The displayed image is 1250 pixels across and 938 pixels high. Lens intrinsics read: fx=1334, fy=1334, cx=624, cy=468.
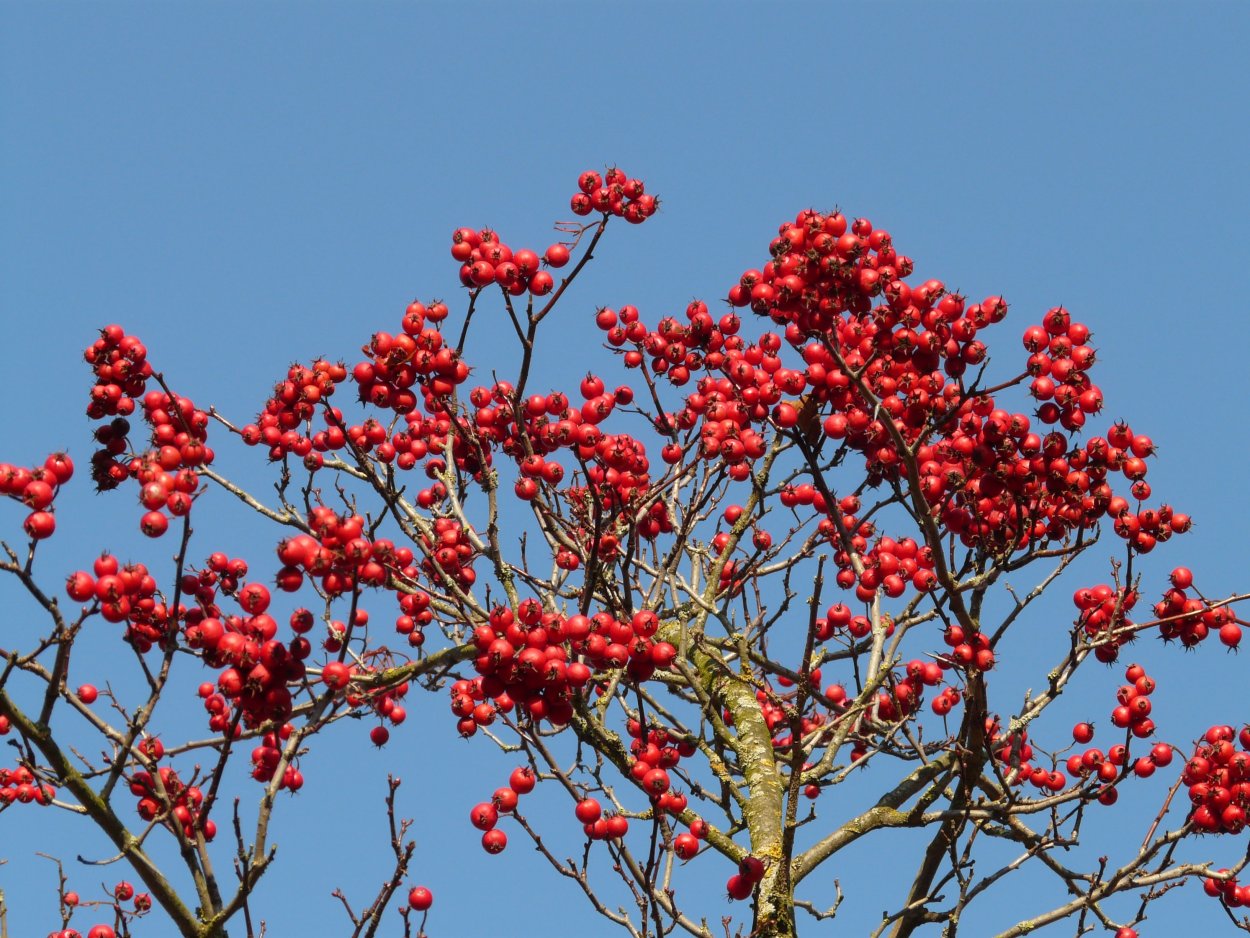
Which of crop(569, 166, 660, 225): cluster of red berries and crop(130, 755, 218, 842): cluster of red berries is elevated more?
crop(569, 166, 660, 225): cluster of red berries

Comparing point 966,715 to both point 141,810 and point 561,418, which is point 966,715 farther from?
point 141,810

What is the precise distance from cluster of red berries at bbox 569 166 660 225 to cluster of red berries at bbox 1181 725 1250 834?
475cm

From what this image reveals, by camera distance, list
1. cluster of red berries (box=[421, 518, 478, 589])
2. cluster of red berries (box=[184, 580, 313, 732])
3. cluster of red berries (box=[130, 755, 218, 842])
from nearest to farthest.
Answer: cluster of red berries (box=[184, 580, 313, 732])
cluster of red berries (box=[130, 755, 218, 842])
cluster of red berries (box=[421, 518, 478, 589])

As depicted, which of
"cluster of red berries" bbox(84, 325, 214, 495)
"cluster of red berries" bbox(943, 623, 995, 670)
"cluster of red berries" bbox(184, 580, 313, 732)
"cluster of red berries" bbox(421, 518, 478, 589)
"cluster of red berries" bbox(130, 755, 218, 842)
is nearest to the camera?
"cluster of red berries" bbox(184, 580, 313, 732)

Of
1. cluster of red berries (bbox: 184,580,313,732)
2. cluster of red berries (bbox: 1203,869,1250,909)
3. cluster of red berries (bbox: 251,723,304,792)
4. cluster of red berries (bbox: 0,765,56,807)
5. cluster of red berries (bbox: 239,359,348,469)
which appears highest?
cluster of red berries (bbox: 239,359,348,469)

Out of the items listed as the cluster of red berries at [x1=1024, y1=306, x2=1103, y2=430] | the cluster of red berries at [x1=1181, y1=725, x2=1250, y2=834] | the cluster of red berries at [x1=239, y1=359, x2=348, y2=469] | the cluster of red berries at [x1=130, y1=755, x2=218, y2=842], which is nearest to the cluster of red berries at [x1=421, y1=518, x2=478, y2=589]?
the cluster of red berries at [x1=239, y1=359, x2=348, y2=469]

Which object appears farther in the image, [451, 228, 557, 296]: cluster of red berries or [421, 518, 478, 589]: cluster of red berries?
[421, 518, 478, 589]: cluster of red berries

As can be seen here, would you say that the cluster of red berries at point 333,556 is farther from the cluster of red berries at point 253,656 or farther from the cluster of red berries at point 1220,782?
the cluster of red berries at point 1220,782

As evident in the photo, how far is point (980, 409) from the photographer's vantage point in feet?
26.1

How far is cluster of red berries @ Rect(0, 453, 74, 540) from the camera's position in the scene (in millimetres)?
5840

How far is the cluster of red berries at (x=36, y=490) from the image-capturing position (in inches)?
230

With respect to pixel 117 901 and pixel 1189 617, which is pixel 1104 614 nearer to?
pixel 1189 617

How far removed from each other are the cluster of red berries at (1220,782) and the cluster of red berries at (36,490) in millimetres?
6643

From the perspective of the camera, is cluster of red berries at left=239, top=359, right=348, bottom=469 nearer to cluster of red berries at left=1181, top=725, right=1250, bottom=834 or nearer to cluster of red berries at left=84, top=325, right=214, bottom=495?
cluster of red berries at left=84, top=325, right=214, bottom=495
